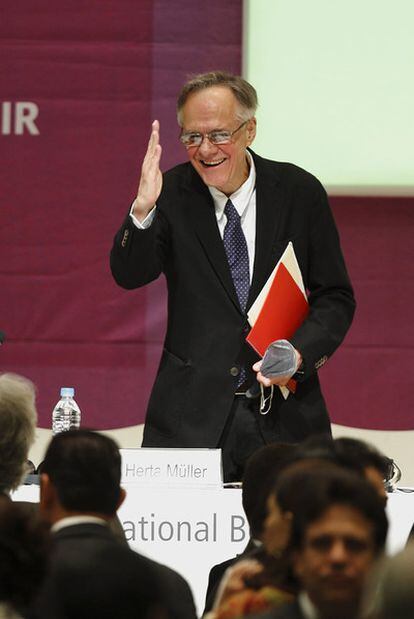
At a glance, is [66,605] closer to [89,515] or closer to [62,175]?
[89,515]

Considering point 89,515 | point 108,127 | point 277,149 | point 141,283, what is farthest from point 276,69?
point 89,515

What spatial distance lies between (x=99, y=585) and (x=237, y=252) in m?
2.00

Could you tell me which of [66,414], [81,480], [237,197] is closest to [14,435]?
→ [81,480]

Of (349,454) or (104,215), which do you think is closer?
(349,454)

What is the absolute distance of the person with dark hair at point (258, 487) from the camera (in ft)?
10.4

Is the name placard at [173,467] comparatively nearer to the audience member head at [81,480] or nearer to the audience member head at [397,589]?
the audience member head at [81,480]

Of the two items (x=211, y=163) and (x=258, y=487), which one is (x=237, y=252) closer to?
(x=211, y=163)

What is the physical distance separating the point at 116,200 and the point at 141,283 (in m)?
2.35

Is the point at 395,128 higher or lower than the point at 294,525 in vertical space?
higher

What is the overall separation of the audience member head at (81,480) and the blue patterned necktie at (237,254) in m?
1.17

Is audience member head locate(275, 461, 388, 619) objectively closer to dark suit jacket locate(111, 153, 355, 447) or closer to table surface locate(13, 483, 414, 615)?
table surface locate(13, 483, 414, 615)

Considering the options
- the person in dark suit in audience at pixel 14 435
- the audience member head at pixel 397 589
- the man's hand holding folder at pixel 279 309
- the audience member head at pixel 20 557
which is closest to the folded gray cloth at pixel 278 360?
the man's hand holding folder at pixel 279 309

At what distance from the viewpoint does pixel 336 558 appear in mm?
2293

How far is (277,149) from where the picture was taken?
6066 mm
